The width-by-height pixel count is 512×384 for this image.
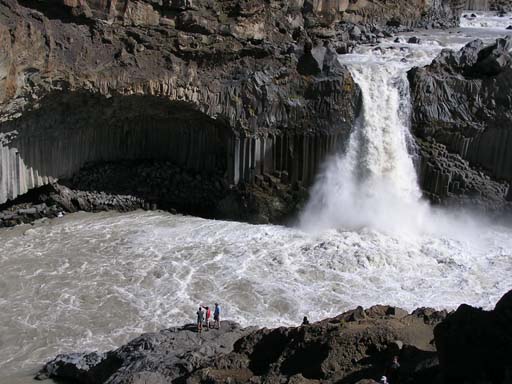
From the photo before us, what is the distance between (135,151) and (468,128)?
13.7 metres

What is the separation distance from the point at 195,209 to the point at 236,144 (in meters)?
3.26

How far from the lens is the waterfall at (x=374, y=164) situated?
27.0 m

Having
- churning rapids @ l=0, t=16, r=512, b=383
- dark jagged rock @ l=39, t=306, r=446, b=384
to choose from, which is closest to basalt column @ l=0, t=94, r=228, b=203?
churning rapids @ l=0, t=16, r=512, b=383

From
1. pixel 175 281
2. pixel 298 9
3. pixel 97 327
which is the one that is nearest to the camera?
pixel 97 327

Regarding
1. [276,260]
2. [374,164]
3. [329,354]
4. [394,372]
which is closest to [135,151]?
[276,260]

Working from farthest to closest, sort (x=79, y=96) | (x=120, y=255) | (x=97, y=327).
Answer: (x=79, y=96), (x=120, y=255), (x=97, y=327)

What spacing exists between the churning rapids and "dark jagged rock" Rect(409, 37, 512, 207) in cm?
76

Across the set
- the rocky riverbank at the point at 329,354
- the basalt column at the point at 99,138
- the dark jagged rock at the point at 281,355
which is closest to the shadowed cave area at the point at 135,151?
the basalt column at the point at 99,138

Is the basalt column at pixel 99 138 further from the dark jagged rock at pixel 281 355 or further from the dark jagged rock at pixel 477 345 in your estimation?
the dark jagged rock at pixel 477 345

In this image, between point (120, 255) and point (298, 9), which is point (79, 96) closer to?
point (120, 255)

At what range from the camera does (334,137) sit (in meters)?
27.2

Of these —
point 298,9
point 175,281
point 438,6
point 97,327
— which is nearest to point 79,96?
Result: point 175,281

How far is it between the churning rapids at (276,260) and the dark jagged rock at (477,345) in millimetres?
9067

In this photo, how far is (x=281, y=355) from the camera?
1304cm
